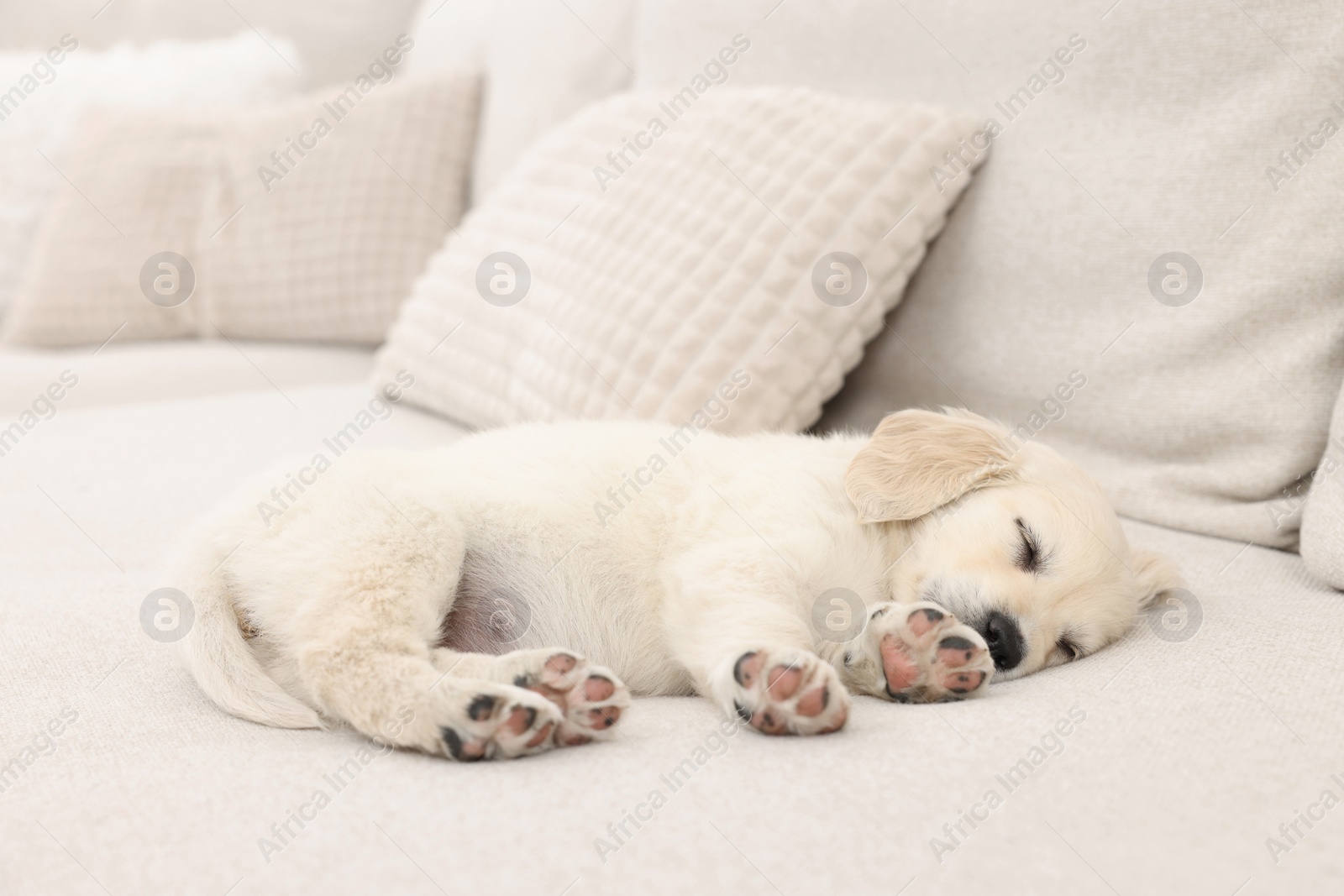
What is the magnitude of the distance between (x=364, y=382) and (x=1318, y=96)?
101 inches

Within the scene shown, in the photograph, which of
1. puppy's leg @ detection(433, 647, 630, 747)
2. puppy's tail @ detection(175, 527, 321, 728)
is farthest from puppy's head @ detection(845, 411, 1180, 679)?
puppy's tail @ detection(175, 527, 321, 728)

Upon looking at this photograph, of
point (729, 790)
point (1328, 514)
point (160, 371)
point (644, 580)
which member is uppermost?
point (1328, 514)

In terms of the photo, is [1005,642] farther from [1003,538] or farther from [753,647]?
[753,647]

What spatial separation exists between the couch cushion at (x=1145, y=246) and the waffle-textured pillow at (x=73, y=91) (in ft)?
8.82

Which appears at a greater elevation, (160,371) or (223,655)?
(223,655)

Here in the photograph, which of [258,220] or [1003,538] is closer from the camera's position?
[1003,538]

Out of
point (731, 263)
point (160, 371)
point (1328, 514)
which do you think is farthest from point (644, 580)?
point (160, 371)

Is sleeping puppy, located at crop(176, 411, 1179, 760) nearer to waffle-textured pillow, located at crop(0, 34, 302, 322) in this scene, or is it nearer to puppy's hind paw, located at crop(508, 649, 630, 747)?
puppy's hind paw, located at crop(508, 649, 630, 747)

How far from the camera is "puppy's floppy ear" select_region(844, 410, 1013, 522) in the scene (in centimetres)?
166

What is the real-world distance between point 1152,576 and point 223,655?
1372 millimetres

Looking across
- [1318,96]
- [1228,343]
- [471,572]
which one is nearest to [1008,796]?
[471,572]

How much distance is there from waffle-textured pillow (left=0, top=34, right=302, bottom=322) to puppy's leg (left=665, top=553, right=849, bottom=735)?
122 inches

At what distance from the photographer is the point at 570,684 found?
1251 millimetres

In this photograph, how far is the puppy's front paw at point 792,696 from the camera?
1.21m
